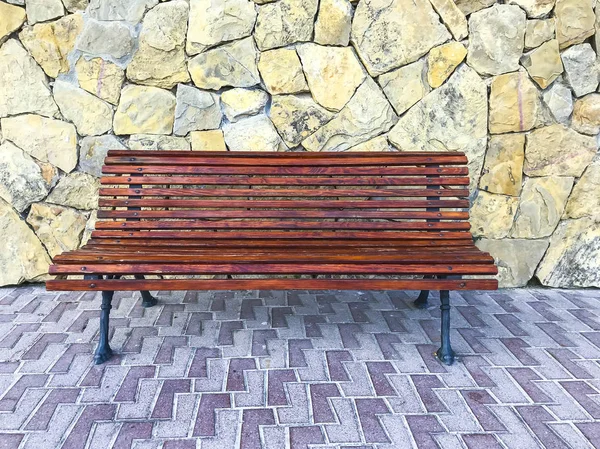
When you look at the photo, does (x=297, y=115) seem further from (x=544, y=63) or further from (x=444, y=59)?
(x=544, y=63)

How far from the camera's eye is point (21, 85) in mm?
2797

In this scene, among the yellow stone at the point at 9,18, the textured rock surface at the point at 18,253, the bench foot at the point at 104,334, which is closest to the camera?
the bench foot at the point at 104,334

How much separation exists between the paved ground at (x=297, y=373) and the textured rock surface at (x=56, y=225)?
323mm

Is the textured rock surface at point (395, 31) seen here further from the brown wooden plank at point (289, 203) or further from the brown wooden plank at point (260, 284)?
the brown wooden plank at point (260, 284)

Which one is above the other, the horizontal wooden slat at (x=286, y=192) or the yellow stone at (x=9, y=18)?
the yellow stone at (x=9, y=18)

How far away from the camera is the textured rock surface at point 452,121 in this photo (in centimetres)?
284

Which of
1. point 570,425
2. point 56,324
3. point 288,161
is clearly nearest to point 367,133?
point 288,161

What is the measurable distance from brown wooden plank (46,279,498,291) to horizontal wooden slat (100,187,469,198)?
60 cm

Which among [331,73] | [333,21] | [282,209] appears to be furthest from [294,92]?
[282,209]

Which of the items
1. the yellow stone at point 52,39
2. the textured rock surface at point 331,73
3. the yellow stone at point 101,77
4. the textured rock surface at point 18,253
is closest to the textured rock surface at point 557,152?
the textured rock surface at point 331,73

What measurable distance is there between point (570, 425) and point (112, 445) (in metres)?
1.71

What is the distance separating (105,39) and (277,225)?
1.53 metres

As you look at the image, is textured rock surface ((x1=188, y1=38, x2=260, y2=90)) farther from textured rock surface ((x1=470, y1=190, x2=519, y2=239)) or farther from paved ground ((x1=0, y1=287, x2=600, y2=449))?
textured rock surface ((x1=470, y1=190, x2=519, y2=239))

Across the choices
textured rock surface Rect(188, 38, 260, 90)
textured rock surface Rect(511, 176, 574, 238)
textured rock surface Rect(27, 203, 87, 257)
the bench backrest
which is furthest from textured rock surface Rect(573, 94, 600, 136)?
textured rock surface Rect(27, 203, 87, 257)
